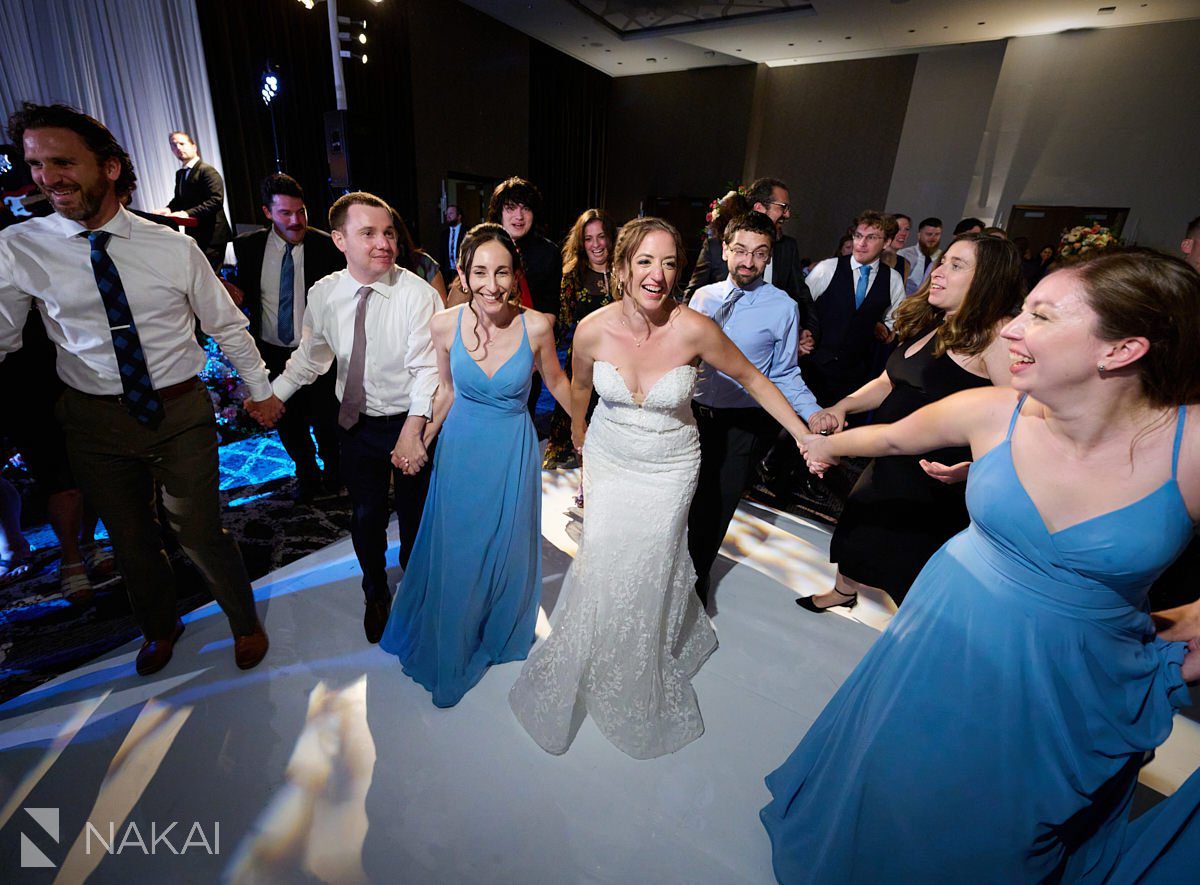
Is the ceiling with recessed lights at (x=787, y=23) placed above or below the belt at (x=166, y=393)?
above

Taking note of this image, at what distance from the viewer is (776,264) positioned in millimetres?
3840

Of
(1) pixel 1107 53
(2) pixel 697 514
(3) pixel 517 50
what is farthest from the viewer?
(3) pixel 517 50

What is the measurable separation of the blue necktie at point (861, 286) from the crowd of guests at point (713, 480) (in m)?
1.94

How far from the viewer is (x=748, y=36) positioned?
31.3 ft

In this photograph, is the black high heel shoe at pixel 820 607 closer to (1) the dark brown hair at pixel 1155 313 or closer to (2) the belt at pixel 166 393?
(1) the dark brown hair at pixel 1155 313

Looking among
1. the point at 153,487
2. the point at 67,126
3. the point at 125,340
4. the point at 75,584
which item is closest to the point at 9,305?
the point at 125,340

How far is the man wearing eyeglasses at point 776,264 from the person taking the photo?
3.79m

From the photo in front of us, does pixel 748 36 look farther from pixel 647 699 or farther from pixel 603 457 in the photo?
pixel 647 699

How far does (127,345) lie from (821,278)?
14.3 feet

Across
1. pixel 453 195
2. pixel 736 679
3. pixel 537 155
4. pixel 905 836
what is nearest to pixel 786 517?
pixel 736 679

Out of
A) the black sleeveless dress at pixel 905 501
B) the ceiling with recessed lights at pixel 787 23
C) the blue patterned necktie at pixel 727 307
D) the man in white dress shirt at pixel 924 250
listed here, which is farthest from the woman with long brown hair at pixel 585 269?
Result: the ceiling with recessed lights at pixel 787 23

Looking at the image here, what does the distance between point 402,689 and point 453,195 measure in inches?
358

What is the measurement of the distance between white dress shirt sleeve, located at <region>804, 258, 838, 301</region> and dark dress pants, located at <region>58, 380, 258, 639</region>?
4077mm

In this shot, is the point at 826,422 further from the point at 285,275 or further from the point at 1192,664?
the point at 285,275
